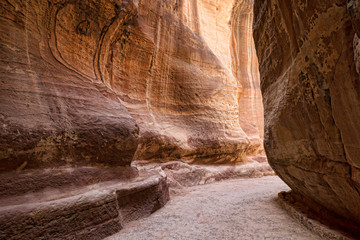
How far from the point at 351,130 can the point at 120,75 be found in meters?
4.54

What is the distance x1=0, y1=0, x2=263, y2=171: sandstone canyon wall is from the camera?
2.46 m

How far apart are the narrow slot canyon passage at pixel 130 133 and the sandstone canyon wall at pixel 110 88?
0.06ft

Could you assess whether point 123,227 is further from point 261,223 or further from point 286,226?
point 286,226

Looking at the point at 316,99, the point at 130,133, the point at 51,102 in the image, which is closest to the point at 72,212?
the point at 130,133

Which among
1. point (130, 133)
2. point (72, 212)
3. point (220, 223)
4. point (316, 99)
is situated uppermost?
point (316, 99)

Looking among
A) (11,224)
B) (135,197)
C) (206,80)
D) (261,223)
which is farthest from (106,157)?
(206,80)

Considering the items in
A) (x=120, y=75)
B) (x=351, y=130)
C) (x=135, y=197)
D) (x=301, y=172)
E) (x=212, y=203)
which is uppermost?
(x=120, y=75)

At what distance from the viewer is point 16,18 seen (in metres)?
2.69

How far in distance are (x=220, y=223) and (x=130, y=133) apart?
1821mm

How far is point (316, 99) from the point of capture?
1.65 meters

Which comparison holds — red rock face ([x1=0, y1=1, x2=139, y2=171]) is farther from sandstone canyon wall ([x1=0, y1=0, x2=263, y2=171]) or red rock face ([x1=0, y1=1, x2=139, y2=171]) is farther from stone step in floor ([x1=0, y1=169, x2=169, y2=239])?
stone step in floor ([x1=0, y1=169, x2=169, y2=239])

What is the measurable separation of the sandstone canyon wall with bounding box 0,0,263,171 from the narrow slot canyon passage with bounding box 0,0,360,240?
0.02 m

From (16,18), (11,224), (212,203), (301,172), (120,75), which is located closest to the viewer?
(11,224)

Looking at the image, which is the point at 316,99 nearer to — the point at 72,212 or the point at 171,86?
the point at 72,212
